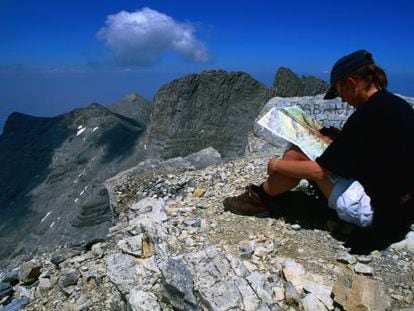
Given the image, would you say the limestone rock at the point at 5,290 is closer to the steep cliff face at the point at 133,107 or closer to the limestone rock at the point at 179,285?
the limestone rock at the point at 179,285

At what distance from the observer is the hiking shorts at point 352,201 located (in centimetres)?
483

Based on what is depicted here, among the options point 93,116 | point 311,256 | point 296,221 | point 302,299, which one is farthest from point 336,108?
point 93,116

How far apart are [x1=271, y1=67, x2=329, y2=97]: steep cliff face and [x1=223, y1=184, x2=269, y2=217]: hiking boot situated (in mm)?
28285

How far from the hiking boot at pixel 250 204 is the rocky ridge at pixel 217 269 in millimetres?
120

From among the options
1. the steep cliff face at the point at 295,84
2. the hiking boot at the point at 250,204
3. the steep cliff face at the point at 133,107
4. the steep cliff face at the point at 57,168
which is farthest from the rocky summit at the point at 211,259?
the steep cliff face at the point at 133,107

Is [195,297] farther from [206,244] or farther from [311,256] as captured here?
[311,256]

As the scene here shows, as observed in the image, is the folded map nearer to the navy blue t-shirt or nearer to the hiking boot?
the navy blue t-shirt

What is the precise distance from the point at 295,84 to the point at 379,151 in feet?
99.1

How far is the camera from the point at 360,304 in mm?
4031

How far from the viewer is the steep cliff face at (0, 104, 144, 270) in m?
43.3

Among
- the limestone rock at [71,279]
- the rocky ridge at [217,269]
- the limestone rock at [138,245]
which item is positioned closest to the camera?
the rocky ridge at [217,269]

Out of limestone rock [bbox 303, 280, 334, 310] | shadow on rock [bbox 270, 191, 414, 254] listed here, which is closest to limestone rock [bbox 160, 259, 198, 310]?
limestone rock [bbox 303, 280, 334, 310]

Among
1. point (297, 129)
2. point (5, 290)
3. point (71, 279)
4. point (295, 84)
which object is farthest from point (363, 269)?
point (295, 84)

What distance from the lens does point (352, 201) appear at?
15.9 feet
